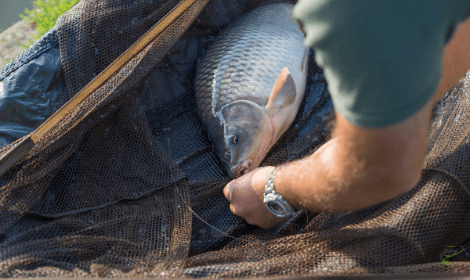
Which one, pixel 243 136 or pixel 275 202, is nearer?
pixel 275 202

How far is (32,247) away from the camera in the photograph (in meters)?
0.96

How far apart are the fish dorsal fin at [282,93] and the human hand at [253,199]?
447 millimetres

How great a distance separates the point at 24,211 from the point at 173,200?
499mm

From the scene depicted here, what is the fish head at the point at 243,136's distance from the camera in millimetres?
1490

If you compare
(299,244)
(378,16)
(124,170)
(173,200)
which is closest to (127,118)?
(124,170)

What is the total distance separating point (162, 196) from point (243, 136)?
18.4 inches

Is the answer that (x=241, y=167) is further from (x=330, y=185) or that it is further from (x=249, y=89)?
(x=330, y=185)

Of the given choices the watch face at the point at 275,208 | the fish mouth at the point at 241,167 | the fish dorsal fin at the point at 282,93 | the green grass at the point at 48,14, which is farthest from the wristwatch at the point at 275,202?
the green grass at the point at 48,14

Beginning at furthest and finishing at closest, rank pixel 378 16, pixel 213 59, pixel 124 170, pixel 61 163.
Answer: pixel 213 59
pixel 124 170
pixel 61 163
pixel 378 16

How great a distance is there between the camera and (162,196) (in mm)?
1308

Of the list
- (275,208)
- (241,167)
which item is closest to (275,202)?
(275,208)

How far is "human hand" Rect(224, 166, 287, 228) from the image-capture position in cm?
114

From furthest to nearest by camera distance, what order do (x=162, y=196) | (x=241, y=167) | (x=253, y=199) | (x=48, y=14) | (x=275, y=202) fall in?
(x=48, y=14) → (x=241, y=167) → (x=162, y=196) → (x=253, y=199) → (x=275, y=202)

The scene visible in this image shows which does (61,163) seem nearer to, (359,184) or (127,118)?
(127,118)
